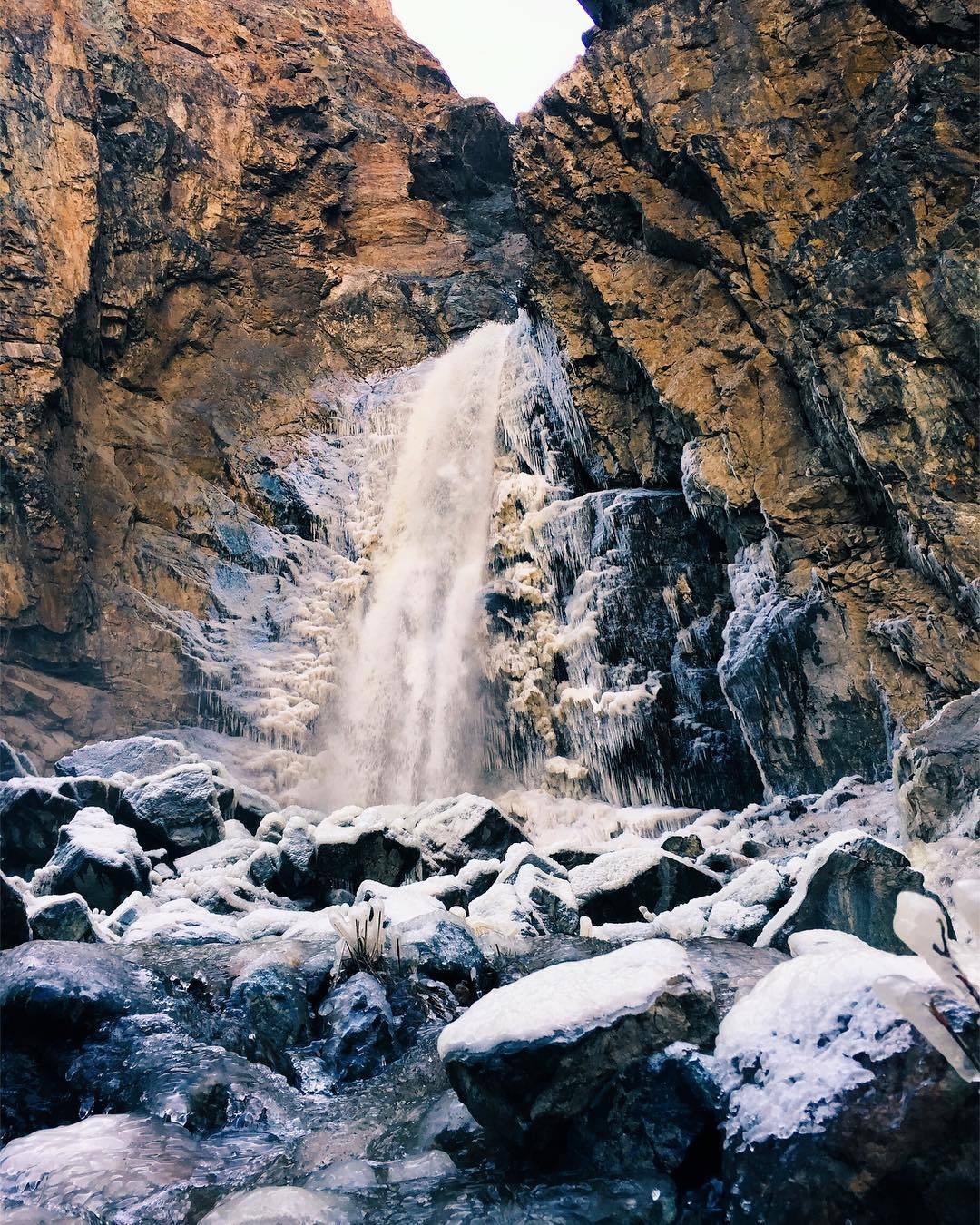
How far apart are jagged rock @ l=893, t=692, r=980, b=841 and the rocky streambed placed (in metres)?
0.02

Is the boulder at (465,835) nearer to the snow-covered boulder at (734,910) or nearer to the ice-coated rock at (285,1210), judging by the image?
the snow-covered boulder at (734,910)

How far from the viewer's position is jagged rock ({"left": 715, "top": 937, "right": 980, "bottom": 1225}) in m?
1.87

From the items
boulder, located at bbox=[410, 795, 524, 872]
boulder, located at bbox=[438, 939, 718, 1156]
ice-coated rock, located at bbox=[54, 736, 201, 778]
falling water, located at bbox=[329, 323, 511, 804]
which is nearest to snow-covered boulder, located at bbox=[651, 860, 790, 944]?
boulder, located at bbox=[410, 795, 524, 872]

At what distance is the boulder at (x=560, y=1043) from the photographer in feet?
8.29

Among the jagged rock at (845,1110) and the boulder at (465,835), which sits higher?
the jagged rock at (845,1110)

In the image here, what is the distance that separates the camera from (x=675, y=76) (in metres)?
11.8

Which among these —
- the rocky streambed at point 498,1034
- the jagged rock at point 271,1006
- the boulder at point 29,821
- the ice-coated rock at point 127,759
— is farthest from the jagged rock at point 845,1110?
the ice-coated rock at point 127,759

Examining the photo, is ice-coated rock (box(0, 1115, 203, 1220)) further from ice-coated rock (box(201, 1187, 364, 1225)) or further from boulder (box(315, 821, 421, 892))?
boulder (box(315, 821, 421, 892))

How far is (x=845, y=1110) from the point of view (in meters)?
1.98

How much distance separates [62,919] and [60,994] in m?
1.34

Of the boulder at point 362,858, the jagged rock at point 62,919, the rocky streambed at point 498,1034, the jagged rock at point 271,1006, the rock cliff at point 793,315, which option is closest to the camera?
the rocky streambed at point 498,1034

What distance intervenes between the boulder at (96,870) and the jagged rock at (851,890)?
440cm

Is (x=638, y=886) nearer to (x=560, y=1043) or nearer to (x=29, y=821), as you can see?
(x=560, y=1043)

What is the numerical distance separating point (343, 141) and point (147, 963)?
23870 millimetres
